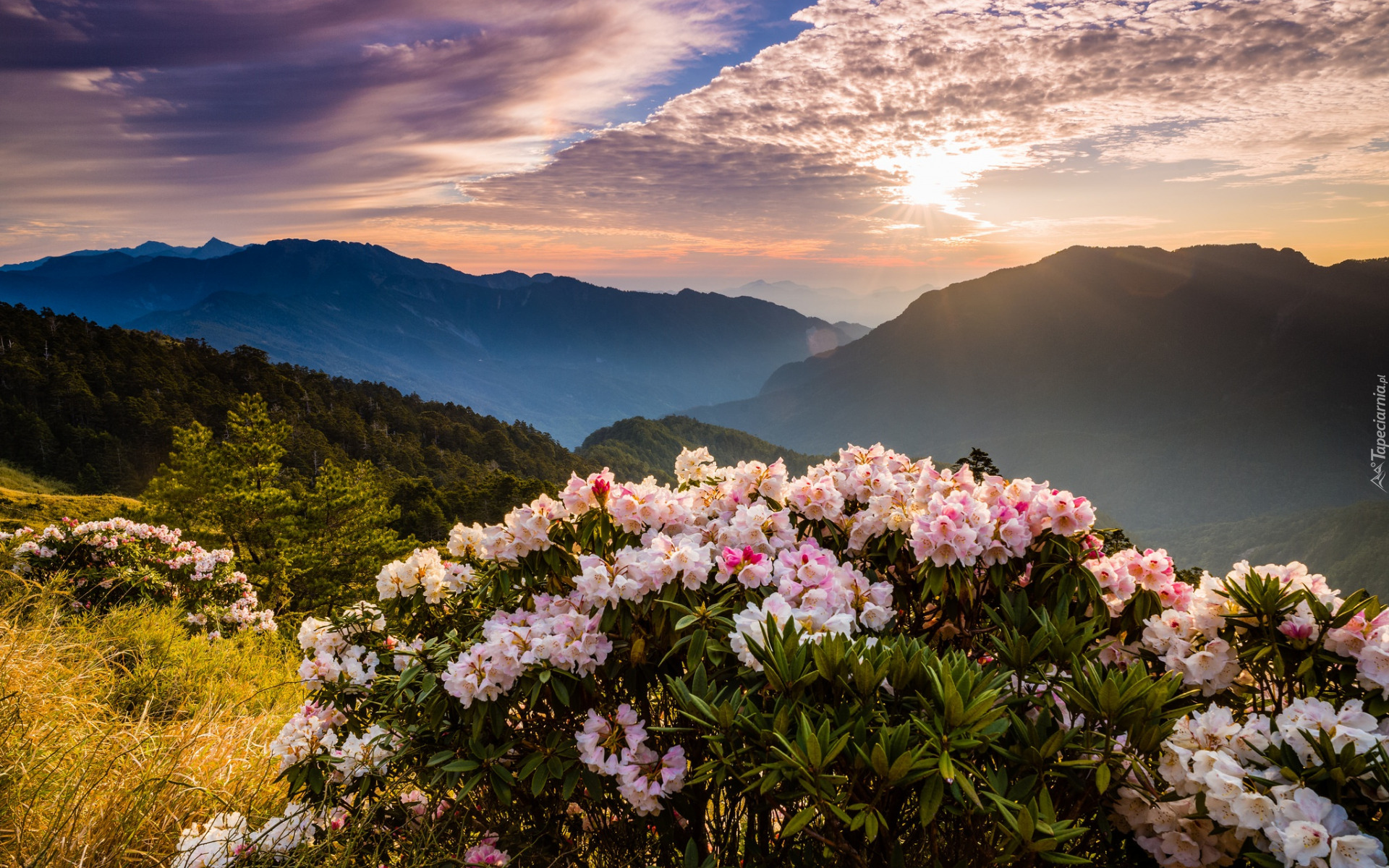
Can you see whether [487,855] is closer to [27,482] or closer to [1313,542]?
[27,482]

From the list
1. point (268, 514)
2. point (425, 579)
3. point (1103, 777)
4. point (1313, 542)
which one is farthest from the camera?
point (1313, 542)

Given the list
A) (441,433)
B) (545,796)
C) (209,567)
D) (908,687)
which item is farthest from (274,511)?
(441,433)

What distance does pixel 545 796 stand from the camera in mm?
2930

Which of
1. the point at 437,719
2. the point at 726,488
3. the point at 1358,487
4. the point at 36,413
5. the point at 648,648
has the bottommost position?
the point at 1358,487

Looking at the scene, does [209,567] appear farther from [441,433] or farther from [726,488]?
[441,433]

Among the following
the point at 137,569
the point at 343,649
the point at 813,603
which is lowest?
the point at 137,569

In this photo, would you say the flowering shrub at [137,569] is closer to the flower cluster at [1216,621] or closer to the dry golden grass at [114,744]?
the dry golden grass at [114,744]

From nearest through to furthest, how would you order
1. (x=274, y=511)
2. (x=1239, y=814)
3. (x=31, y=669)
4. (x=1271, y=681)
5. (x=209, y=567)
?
(x=1239, y=814)
(x=1271, y=681)
(x=31, y=669)
(x=209, y=567)
(x=274, y=511)

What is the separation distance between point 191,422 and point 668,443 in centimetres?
9182

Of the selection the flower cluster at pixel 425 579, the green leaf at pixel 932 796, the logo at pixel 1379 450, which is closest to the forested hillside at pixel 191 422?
the flower cluster at pixel 425 579

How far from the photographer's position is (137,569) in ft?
28.1

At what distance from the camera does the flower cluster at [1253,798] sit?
5.60 ft

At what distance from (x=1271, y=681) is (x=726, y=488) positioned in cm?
226
